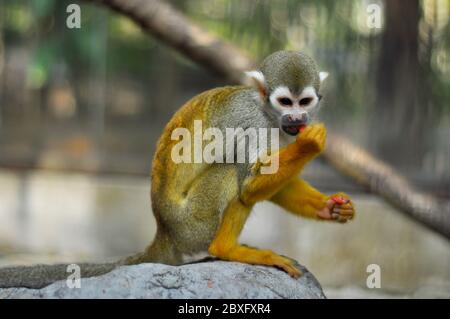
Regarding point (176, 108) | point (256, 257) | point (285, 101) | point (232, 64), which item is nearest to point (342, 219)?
point (256, 257)

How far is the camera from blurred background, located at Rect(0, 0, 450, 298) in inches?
292

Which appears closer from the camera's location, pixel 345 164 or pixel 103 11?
pixel 345 164

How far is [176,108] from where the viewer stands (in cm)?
811

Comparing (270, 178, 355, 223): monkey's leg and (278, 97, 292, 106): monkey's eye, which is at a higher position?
(278, 97, 292, 106): monkey's eye

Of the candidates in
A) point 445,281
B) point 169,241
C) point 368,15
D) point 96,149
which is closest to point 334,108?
point 368,15

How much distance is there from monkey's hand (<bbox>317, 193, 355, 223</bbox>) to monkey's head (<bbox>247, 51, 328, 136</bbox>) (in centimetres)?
57

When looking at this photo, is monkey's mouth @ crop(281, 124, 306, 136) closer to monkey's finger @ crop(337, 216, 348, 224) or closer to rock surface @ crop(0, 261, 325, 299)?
monkey's finger @ crop(337, 216, 348, 224)

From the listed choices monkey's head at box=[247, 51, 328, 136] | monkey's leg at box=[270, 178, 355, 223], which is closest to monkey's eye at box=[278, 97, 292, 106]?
monkey's head at box=[247, 51, 328, 136]

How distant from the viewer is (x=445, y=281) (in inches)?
285

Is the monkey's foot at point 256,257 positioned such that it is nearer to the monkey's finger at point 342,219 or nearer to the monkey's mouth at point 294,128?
the monkey's finger at point 342,219

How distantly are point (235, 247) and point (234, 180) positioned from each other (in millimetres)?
406
